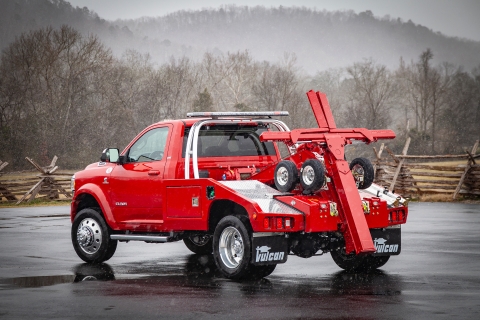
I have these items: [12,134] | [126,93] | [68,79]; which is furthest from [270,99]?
[12,134]

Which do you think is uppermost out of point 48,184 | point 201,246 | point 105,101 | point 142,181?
point 105,101

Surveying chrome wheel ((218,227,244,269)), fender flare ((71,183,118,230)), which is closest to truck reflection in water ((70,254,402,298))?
chrome wheel ((218,227,244,269))

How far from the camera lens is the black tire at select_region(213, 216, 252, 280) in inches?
415

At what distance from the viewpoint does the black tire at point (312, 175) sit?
10.2 metres

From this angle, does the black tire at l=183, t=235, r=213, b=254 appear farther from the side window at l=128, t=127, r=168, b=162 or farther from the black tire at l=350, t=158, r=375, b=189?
the black tire at l=350, t=158, r=375, b=189

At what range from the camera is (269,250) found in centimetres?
1034

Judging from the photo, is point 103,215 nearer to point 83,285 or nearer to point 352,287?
point 83,285

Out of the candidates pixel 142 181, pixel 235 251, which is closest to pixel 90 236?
pixel 142 181

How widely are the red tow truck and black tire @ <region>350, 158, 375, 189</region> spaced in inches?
0.6

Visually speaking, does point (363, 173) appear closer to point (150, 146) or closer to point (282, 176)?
point (282, 176)

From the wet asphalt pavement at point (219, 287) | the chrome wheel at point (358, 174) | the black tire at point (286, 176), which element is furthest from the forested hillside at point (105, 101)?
the black tire at point (286, 176)

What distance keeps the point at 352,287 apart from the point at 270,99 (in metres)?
82.7

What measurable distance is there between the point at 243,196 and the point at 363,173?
1706 millimetres

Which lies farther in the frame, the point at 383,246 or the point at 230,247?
the point at 383,246
